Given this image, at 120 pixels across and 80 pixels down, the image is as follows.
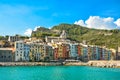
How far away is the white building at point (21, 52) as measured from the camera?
9431 cm

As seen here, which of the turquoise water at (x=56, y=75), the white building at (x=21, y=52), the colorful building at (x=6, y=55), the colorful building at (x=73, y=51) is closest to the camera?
the turquoise water at (x=56, y=75)

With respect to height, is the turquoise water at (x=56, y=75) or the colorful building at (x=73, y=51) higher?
the colorful building at (x=73, y=51)

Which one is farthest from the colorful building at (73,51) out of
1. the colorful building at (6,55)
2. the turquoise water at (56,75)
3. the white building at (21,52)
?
the turquoise water at (56,75)

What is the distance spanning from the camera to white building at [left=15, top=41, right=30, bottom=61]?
94312 millimetres

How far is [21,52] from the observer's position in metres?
95.2

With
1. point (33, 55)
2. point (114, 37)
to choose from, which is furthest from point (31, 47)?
point (114, 37)

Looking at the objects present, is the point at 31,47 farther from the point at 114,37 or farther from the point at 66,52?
the point at 114,37

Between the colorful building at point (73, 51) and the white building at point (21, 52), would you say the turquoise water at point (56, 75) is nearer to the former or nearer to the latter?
the white building at point (21, 52)

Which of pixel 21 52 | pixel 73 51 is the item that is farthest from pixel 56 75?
pixel 73 51

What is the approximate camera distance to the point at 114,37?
547ft

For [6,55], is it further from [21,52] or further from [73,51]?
[73,51]

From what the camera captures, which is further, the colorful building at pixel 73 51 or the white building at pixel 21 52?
the colorful building at pixel 73 51

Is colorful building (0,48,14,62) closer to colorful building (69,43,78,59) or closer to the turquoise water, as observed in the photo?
colorful building (69,43,78,59)

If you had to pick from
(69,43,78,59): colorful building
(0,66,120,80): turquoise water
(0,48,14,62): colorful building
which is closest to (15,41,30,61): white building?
(0,48,14,62): colorful building
